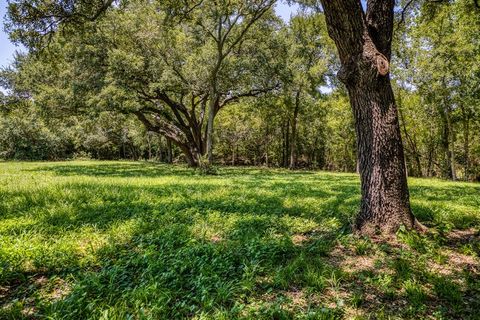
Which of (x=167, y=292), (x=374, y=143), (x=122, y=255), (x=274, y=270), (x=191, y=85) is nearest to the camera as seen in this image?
(x=167, y=292)

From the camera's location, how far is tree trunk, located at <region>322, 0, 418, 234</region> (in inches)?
168

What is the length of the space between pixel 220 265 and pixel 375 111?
326 cm

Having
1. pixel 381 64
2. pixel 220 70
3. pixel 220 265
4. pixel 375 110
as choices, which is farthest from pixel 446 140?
pixel 220 265

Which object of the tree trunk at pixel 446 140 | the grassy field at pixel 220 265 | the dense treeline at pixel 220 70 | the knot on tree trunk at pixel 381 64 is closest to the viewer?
the grassy field at pixel 220 265

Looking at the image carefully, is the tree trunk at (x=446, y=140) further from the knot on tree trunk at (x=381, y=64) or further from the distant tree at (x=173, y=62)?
the knot on tree trunk at (x=381, y=64)

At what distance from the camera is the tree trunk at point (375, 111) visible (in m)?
4.27

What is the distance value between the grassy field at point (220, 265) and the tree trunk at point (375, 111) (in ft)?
1.74

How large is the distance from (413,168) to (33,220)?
44.4 metres

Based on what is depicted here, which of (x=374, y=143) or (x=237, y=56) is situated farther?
(x=237, y=56)

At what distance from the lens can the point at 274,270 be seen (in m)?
3.35


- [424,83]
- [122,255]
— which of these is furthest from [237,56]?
[122,255]

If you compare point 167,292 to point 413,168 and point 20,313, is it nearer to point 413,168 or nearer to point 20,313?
point 20,313

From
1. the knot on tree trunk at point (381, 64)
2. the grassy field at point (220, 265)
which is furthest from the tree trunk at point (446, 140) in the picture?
the knot on tree trunk at point (381, 64)

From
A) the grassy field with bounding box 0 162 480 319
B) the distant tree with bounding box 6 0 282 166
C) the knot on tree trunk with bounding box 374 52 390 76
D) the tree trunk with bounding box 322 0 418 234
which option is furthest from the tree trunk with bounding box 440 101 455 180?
the knot on tree trunk with bounding box 374 52 390 76
